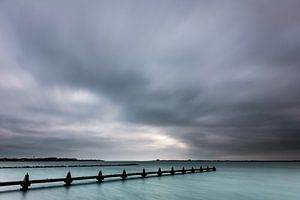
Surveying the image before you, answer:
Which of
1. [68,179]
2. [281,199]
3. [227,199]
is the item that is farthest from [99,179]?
[281,199]

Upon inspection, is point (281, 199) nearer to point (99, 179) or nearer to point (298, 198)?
point (298, 198)

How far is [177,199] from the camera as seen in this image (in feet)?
84.2

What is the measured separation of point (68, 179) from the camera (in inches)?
1244

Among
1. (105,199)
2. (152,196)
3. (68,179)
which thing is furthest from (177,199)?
(68,179)

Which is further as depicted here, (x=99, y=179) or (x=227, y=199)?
(x=99, y=179)

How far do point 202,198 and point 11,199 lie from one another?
17.3 metres

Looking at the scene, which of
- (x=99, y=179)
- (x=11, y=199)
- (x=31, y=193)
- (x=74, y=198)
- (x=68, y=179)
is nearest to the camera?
(x=11, y=199)

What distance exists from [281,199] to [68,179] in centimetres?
2346

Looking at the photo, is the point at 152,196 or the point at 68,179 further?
the point at 68,179

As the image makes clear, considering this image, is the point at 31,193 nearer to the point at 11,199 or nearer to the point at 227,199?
the point at 11,199

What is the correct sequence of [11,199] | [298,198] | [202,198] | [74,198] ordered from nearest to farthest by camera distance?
[11,199], [74,198], [202,198], [298,198]

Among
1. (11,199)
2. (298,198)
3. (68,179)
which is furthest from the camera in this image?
(68,179)

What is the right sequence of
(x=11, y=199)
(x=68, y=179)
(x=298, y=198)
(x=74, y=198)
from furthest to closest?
(x=68, y=179) → (x=298, y=198) → (x=74, y=198) → (x=11, y=199)

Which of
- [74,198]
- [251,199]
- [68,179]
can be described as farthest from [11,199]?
[251,199]
